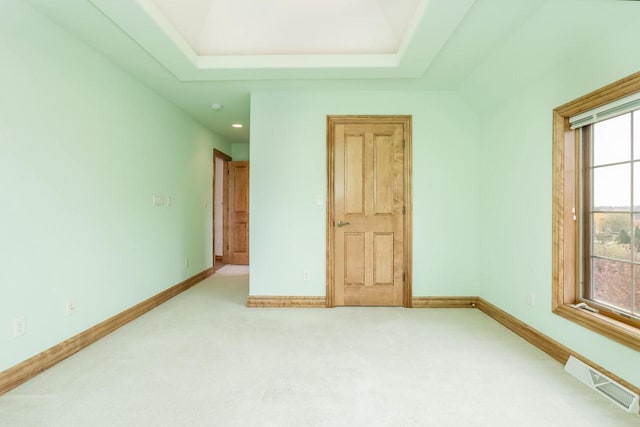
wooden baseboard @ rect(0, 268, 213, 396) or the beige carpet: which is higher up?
wooden baseboard @ rect(0, 268, 213, 396)

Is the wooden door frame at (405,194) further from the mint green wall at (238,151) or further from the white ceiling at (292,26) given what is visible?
the mint green wall at (238,151)

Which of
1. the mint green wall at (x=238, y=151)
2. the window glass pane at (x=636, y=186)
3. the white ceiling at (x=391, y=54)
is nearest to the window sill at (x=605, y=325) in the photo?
the window glass pane at (x=636, y=186)

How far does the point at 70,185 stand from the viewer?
7.21 ft

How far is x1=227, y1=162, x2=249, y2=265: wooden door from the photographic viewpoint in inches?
231

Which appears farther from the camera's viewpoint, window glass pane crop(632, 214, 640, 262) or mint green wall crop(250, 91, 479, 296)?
mint green wall crop(250, 91, 479, 296)

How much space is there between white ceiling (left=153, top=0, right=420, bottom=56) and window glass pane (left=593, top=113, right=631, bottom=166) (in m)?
1.59

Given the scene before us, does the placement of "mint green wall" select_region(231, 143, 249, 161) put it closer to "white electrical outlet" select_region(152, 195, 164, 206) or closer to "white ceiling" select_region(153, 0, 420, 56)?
"white electrical outlet" select_region(152, 195, 164, 206)

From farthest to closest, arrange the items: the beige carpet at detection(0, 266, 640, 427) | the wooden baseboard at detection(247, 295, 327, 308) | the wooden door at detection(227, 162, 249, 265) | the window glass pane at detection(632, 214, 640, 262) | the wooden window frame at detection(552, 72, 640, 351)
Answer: the wooden door at detection(227, 162, 249, 265) → the wooden baseboard at detection(247, 295, 327, 308) → the wooden window frame at detection(552, 72, 640, 351) → the window glass pane at detection(632, 214, 640, 262) → the beige carpet at detection(0, 266, 640, 427)

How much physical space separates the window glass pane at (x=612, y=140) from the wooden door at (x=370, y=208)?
1.59 meters

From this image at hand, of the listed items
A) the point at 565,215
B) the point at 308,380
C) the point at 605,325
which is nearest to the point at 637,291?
the point at 605,325

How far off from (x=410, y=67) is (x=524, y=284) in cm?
218

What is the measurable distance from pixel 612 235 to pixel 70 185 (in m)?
3.81

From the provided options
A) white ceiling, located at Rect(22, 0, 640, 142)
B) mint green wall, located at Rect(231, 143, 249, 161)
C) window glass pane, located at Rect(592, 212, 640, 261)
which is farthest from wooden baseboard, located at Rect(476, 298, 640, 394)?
mint green wall, located at Rect(231, 143, 249, 161)

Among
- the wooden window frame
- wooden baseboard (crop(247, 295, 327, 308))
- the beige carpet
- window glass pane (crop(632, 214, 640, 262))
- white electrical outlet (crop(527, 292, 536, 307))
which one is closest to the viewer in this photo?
the beige carpet
